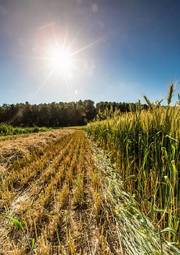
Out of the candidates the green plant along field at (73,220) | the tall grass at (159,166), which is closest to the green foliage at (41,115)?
the green plant along field at (73,220)

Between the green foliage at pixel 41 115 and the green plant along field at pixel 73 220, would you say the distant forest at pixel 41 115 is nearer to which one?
the green foliage at pixel 41 115

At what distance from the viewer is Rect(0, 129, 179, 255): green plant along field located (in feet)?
8.75

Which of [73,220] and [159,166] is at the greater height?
[159,166]

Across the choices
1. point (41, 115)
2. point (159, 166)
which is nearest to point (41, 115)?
point (41, 115)

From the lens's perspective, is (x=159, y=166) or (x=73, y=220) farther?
(x=73, y=220)

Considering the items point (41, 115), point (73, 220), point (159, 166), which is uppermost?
point (159, 166)

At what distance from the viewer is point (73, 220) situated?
355cm

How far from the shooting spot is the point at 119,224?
324 centimetres

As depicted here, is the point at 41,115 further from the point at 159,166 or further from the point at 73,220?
the point at 159,166

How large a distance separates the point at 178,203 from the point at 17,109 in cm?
7735

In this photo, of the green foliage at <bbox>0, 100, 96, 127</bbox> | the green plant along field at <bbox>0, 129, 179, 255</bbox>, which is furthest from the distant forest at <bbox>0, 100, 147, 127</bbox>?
the green plant along field at <bbox>0, 129, 179, 255</bbox>

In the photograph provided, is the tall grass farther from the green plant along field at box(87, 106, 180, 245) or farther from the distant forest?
the distant forest

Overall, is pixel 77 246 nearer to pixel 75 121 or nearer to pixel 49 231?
pixel 49 231

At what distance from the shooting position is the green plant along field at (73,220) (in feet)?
8.75
